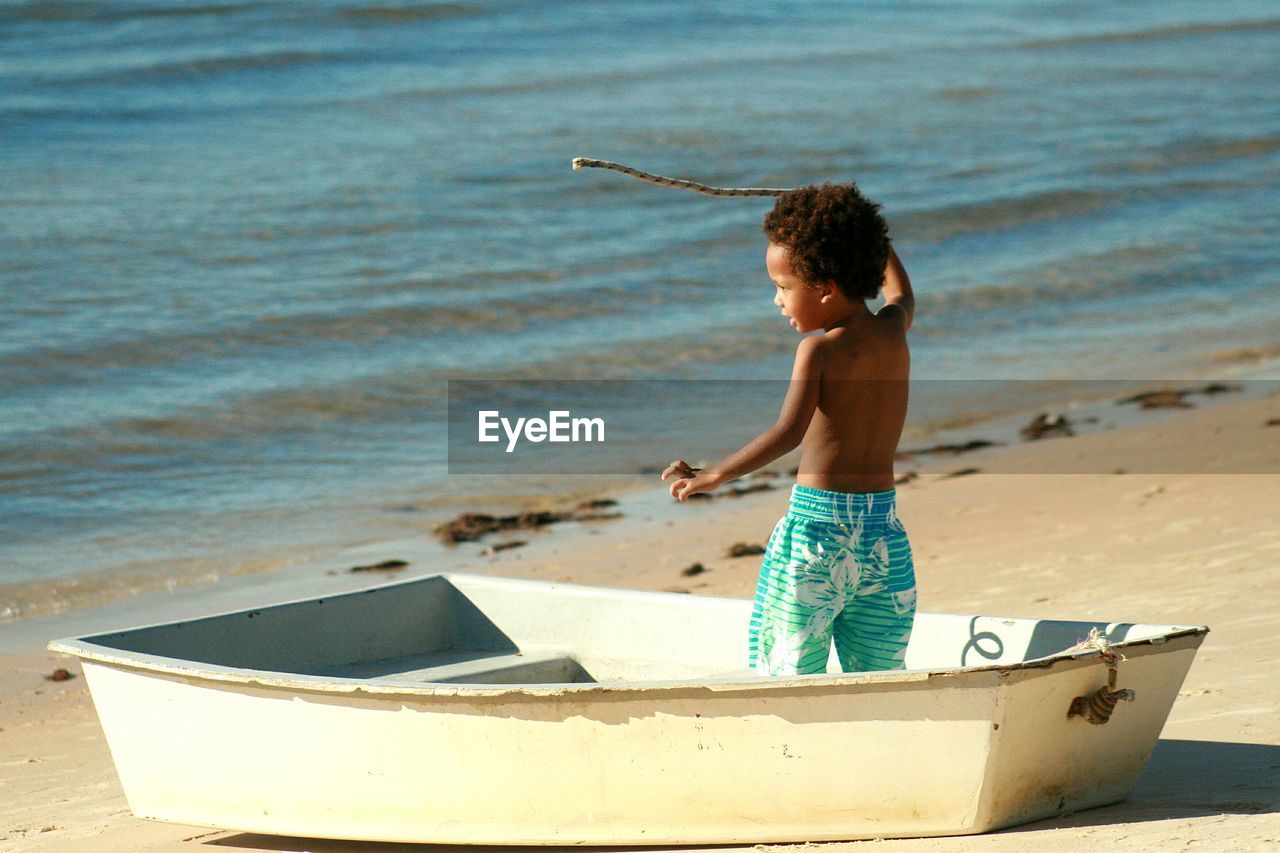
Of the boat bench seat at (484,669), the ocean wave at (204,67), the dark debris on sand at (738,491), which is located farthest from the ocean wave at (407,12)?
the boat bench seat at (484,669)

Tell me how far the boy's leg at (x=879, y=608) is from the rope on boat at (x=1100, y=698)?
1.55 ft

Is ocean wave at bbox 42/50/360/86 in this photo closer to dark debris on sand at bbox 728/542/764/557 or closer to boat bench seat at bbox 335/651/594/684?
dark debris on sand at bbox 728/542/764/557

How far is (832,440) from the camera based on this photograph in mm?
3920

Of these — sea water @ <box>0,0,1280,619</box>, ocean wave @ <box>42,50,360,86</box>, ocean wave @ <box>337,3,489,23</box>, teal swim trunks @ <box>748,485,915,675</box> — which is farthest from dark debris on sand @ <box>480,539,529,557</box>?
ocean wave @ <box>337,3,489,23</box>

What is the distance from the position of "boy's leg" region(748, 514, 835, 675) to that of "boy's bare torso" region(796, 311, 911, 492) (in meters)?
0.14

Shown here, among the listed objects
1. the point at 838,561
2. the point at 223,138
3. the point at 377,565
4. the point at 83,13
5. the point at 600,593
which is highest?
the point at 83,13

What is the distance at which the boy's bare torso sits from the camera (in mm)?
3879

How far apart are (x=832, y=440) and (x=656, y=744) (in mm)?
826

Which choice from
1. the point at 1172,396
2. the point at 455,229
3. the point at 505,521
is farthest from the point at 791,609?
the point at 455,229

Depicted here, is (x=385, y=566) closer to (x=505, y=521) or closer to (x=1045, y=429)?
(x=505, y=521)

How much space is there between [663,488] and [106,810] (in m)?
4.62

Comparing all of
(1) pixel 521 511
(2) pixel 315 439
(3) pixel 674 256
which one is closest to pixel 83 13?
(3) pixel 674 256

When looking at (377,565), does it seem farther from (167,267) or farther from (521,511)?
(167,267)

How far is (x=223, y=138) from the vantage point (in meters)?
17.5
